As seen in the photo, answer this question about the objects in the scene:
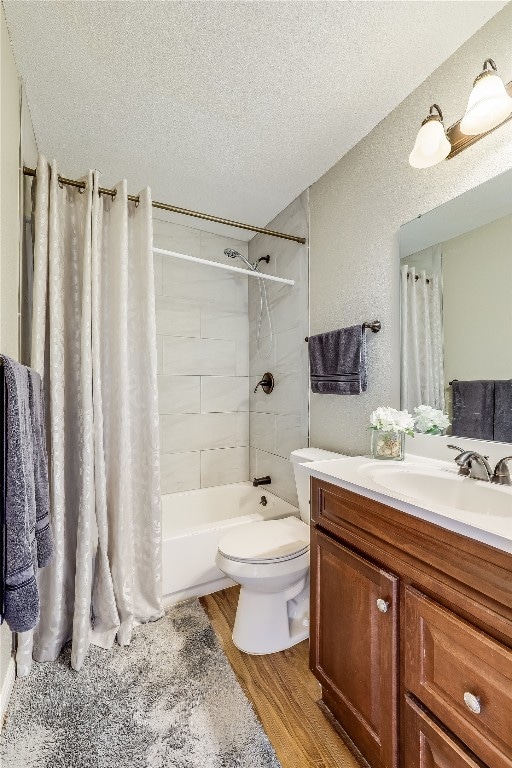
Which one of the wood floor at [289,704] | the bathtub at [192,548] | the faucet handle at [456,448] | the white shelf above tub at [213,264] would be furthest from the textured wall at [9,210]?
the faucet handle at [456,448]

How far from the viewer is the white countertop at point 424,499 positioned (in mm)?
707

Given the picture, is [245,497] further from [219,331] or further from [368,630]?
[368,630]

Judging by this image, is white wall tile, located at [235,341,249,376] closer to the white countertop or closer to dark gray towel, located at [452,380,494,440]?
the white countertop

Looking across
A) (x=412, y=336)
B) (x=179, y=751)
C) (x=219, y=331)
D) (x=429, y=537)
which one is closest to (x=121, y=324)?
(x=219, y=331)

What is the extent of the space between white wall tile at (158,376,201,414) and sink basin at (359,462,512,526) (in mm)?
1554

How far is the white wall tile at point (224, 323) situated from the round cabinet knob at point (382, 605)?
6.81 feet

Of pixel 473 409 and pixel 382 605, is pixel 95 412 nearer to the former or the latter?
pixel 382 605

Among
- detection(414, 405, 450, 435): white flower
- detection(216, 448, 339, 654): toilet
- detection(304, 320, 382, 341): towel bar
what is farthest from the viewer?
detection(304, 320, 382, 341): towel bar

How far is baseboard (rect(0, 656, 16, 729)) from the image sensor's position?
3.98 ft

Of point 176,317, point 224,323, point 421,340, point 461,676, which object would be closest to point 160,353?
point 176,317

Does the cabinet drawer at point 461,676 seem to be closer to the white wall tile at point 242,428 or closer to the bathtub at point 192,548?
the bathtub at point 192,548

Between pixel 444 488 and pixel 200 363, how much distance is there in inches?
74.1

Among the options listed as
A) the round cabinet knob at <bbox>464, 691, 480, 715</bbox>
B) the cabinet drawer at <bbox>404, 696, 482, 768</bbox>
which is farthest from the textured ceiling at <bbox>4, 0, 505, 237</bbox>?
the cabinet drawer at <bbox>404, 696, 482, 768</bbox>

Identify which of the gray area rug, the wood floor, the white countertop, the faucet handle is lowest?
the wood floor
